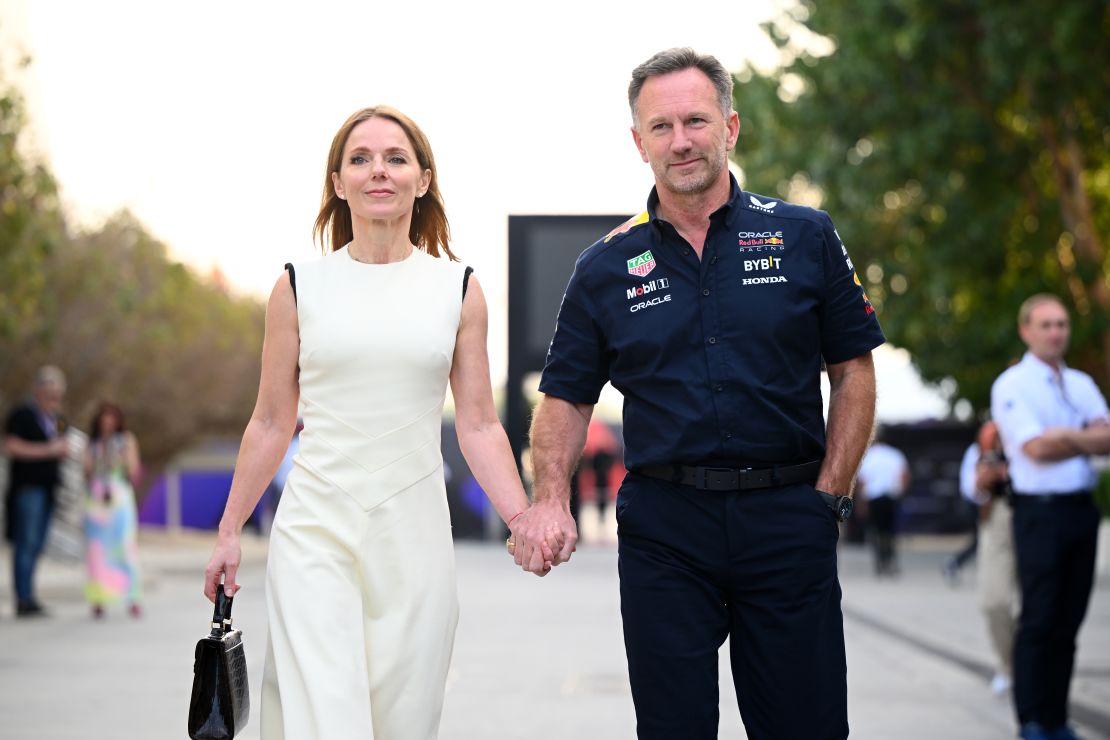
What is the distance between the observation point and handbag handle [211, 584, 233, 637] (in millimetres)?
4727

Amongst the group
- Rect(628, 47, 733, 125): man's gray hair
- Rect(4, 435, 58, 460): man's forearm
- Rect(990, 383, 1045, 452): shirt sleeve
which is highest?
Rect(628, 47, 733, 125): man's gray hair

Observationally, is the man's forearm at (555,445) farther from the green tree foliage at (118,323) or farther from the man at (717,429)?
the green tree foliage at (118,323)

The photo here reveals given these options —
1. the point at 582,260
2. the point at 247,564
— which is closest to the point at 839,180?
the point at 247,564

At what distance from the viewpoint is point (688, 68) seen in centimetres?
491

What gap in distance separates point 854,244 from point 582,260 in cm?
2301

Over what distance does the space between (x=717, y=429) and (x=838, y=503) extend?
369mm

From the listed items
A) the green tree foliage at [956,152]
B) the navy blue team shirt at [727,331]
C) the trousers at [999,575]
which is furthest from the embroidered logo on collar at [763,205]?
the green tree foliage at [956,152]

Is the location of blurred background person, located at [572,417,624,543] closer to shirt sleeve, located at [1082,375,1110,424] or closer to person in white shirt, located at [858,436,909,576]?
person in white shirt, located at [858,436,909,576]

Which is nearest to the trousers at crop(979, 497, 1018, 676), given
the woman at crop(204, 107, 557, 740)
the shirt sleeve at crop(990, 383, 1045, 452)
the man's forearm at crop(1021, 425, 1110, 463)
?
the shirt sleeve at crop(990, 383, 1045, 452)

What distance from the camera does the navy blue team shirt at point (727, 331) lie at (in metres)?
4.71

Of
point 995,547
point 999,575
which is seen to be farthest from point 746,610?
point 995,547

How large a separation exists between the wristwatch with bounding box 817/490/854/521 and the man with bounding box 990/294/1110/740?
3580 mm

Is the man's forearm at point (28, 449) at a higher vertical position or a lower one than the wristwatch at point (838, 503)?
higher

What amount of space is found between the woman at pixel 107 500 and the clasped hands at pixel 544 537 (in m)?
12.1
